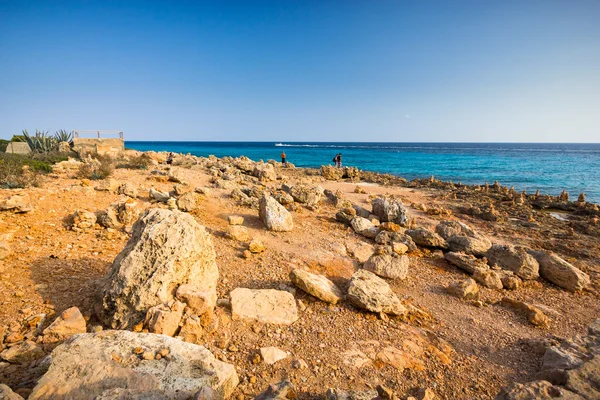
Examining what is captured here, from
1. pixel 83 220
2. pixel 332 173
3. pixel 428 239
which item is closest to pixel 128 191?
pixel 83 220

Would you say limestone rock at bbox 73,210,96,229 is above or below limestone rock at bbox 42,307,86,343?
above

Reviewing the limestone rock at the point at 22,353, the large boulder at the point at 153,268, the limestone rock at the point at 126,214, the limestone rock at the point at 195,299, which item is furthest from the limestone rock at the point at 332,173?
the limestone rock at the point at 22,353

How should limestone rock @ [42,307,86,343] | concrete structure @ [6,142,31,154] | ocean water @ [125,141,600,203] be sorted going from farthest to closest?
ocean water @ [125,141,600,203], concrete structure @ [6,142,31,154], limestone rock @ [42,307,86,343]

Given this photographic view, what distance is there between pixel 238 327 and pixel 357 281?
200cm

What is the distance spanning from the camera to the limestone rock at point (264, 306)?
13.9 ft

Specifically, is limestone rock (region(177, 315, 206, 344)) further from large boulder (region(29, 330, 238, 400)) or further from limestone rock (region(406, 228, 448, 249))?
limestone rock (region(406, 228, 448, 249))

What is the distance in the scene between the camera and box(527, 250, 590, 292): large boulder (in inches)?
251

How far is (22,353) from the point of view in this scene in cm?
299

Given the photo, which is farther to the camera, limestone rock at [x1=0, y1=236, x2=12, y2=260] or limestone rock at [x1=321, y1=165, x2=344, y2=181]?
limestone rock at [x1=321, y1=165, x2=344, y2=181]

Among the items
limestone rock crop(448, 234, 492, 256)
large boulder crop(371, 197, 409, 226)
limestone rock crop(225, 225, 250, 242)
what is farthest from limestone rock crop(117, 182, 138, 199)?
limestone rock crop(448, 234, 492, 256)

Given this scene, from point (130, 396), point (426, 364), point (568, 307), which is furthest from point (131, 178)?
point (568, 307)

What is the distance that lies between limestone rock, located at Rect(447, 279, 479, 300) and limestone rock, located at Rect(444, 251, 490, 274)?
0.91 m

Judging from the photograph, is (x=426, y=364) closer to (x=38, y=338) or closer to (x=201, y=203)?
(x=38, y=338)

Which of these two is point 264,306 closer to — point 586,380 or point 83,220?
point 586,380
